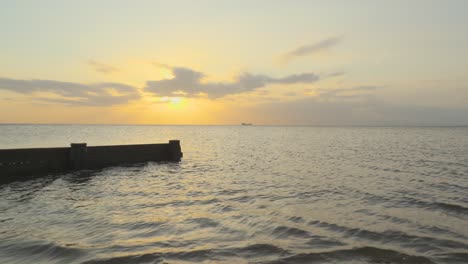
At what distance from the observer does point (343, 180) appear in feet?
53.2

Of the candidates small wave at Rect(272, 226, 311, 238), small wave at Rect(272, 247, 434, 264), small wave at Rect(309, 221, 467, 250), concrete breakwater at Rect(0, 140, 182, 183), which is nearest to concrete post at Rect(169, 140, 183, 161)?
concrete breakwater at Rect(0, 140, 182, 183)

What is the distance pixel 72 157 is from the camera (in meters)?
18.2

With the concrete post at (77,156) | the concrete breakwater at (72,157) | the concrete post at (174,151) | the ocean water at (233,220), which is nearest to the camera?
the ocean water at (233,220)

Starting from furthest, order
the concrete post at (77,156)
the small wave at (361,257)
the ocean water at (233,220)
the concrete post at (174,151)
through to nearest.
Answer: the concrete post at (174,151), the concrete post at (77,156), the ocean water at (233,220), the small wave at (361,257)

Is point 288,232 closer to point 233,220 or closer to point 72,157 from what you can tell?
point 233,220

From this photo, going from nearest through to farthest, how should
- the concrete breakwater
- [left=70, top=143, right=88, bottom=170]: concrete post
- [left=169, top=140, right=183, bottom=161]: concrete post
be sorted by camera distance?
the concrete breakwater → [left=70, top=143, right=88, bottom=170]: concrete post → [left=169, top=140, right=183, bottom=161]: concrete post

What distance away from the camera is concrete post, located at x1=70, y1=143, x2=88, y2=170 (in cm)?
1823

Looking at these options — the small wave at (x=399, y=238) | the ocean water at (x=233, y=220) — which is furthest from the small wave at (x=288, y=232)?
the small wave at (x=399, y=238)

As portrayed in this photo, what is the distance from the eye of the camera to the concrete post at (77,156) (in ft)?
59.8

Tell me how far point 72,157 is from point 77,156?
281 mm

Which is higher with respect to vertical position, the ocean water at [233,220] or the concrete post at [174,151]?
the concrete post at [174,151]

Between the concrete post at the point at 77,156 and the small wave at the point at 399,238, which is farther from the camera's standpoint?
the concrete post at the point at 77,156

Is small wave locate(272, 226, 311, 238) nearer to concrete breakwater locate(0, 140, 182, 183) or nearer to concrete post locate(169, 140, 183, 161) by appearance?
concrete breakwater locate(0, 140, 182, 183)

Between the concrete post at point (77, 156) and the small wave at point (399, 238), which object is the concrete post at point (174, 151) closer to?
the concrete post at point (77, 156)
